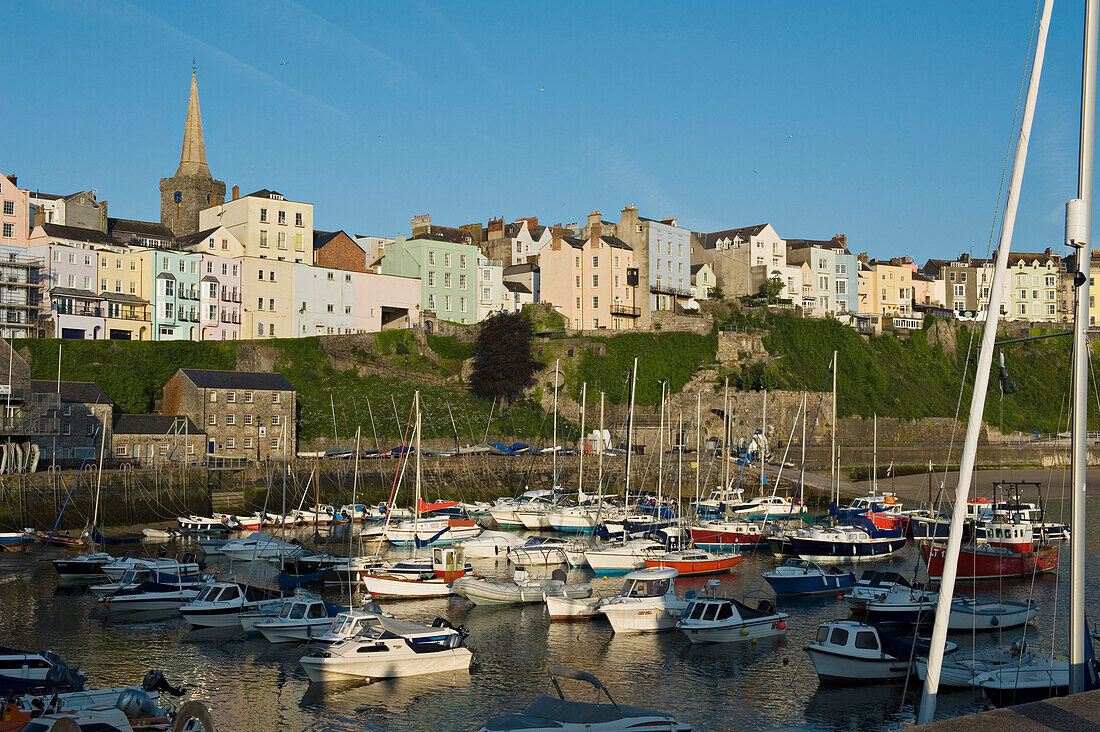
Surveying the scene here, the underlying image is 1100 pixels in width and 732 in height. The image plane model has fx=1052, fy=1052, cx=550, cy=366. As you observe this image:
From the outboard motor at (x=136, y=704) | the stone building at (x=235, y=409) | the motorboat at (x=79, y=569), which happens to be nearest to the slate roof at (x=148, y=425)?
the stone building at (x=235, y=409)

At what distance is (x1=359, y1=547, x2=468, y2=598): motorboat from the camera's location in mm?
32688

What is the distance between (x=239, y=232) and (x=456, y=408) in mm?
22052

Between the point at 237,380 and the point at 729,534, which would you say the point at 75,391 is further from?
the point at 729,534

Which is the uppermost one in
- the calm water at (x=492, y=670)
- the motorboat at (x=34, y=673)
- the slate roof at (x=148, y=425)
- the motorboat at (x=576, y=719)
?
the slate roof at (x=148, y=425)

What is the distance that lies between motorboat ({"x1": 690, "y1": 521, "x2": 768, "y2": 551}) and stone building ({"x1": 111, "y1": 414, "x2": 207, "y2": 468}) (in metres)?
26.5

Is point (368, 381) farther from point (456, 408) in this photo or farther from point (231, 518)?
point (231, 518)

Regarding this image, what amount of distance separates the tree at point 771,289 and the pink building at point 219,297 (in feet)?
132

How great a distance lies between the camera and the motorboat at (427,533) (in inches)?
1642

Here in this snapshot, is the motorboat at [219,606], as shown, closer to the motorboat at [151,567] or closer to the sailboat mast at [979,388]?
the motorboat at [151,567]

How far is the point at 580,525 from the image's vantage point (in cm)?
4672

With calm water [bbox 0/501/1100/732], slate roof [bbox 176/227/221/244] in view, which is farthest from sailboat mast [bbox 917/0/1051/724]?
slate roof [bbox 176/227/221/244]

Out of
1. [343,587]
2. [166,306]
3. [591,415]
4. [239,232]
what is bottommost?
[343,587]

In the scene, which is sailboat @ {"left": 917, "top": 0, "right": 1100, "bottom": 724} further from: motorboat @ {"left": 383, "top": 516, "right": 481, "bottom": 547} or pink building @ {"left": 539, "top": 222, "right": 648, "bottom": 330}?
pink building @ {"left": 539, "top": 222, "right": 648, "bottom": 330}

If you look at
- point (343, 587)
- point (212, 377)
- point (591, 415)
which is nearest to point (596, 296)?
point (591, 415)
